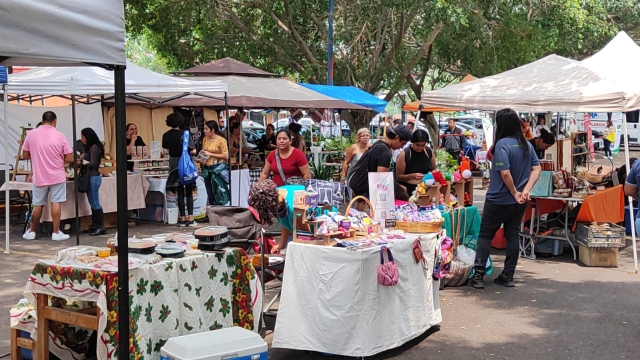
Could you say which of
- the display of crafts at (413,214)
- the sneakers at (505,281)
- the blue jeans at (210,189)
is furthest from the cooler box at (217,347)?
the blue jeans at (210,189)

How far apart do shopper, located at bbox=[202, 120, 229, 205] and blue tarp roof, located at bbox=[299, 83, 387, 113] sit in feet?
11.8

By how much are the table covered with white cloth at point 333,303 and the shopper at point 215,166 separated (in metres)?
6.92

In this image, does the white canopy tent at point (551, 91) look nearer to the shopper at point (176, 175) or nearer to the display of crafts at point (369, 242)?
the display of crafts at point (369, 242)

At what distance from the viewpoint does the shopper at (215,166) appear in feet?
39.3

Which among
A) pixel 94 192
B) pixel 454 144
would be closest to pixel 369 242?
pixel 94 192

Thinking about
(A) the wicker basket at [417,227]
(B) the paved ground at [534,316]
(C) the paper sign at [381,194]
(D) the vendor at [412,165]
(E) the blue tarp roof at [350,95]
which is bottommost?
(B) the paved ground at [534,316]

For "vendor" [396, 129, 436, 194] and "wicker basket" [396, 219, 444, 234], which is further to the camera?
"vendor" [396, 129, 436, 194]

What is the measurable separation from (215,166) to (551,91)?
5.70 meters

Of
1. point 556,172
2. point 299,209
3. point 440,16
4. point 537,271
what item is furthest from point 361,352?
point 440,16

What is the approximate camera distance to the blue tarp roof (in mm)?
15586

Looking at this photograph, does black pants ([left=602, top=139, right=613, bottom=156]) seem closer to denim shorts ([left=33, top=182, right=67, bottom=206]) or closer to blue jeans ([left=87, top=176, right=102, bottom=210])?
blue jeans ([left=87, top=176, right=102, bottom=210])

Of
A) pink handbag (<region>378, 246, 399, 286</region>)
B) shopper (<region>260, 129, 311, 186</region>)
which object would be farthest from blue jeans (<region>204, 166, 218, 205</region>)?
pink handbag (<region>378, 246, 399, 286</region>)

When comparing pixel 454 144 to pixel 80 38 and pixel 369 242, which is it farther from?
pixel 80 38

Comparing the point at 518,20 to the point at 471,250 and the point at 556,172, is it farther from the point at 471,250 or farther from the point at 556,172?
the point at 471,250
